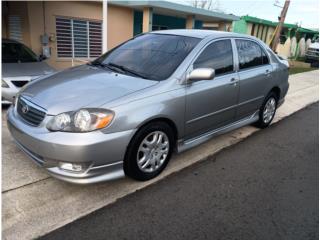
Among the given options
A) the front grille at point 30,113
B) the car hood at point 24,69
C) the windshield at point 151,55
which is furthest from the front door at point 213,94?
the car hood at point 24,69

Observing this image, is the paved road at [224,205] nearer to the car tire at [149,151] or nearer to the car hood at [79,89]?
the car tire at [149,151]

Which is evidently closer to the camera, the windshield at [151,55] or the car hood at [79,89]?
the car hood at [79,89]

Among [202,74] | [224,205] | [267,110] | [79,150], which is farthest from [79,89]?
[267,110]

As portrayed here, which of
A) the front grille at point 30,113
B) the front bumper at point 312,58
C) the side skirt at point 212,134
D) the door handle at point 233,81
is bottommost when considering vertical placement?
the front bumper at point 312,58

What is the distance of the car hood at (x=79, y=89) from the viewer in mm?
2977

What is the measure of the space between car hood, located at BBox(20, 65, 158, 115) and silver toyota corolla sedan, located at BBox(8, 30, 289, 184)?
0.4 inches

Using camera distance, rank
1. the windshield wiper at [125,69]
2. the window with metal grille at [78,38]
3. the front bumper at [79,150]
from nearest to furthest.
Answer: the front bumper at [79,150]
the windshield wiper at [125,69]
the window with metal grille at [78,38]

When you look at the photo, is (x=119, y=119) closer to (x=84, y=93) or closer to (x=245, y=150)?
(x=84, y=93)

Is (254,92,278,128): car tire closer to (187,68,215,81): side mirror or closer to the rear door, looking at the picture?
the rear door

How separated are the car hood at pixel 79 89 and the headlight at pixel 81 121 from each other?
0.07 metres

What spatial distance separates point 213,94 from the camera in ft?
13.1

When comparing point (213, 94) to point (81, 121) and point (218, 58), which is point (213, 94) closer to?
point (218, 58)

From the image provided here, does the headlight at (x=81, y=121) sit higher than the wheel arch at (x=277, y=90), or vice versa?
the headlight at (x=81, y=121)

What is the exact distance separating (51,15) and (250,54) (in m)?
7.55
